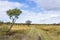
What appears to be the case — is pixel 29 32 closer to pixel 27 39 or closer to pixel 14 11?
pixel 27 39

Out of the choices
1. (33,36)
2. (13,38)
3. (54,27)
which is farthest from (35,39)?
(54,27)

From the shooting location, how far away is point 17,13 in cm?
6700

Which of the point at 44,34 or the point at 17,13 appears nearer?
the point at 44,34

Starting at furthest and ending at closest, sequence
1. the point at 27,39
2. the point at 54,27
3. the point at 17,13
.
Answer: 1. the point at 54,27
2. the point at 17,13
3. the point at 27,39

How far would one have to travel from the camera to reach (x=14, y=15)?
67688 millimetres

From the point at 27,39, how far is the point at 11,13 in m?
61.0

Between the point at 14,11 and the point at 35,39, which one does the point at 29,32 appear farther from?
the point at 14,11

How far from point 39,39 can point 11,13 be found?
6098 cm

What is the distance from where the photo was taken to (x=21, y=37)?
7363mm

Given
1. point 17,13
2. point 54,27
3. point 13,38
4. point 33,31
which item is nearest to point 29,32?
point 33,31

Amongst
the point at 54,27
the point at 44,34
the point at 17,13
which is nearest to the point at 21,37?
the point at 44,34

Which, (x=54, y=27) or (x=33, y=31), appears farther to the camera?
(x=54, y=27)

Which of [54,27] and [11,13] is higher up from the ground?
[11,13]

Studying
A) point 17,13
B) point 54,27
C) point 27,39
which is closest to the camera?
point 27,39
